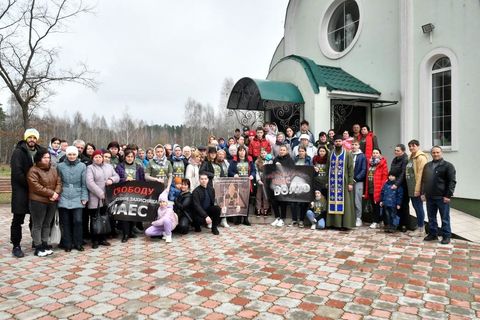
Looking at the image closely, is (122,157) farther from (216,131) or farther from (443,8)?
(216,131)

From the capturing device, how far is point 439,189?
22.6 ft

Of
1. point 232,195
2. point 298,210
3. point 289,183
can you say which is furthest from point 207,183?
point 298,210

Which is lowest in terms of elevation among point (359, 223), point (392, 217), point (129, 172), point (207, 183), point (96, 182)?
point (359, 223)

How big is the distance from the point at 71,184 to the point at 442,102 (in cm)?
949

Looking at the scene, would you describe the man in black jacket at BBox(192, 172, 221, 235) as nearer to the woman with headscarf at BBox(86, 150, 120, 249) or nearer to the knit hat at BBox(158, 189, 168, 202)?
the knit hat at BBox(158, 189, 168, 202)

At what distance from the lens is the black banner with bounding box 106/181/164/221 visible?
7.19m

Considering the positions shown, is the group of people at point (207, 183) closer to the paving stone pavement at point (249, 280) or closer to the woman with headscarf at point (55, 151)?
the woman with headscarf at point (55, 151)

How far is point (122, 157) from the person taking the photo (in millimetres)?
7973

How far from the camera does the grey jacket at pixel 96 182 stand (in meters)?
6.62

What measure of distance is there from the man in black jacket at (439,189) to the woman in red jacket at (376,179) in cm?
111

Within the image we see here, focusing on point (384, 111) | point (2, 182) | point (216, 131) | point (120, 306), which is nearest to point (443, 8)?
point (384, 111)

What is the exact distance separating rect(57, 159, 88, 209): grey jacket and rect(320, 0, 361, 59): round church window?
10.3 m

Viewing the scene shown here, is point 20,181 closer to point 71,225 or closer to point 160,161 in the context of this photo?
point 71,225

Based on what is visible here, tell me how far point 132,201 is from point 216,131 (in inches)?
1877
